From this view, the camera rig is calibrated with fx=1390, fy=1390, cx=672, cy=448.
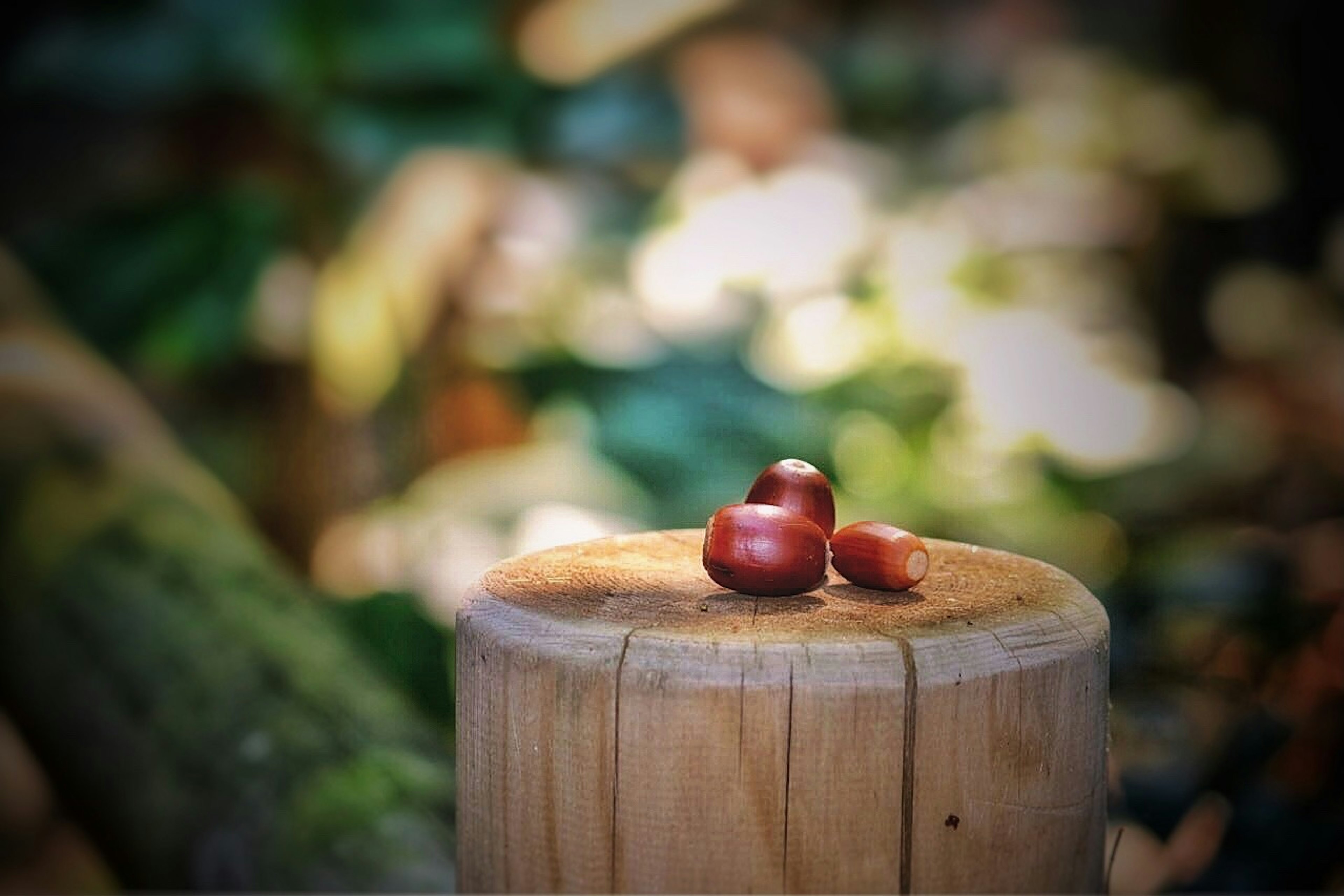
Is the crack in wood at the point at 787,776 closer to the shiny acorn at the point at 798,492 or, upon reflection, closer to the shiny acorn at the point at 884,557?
the shiny acorn at the point at 884,557

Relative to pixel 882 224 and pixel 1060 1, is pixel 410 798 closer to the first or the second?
pixel 882 224

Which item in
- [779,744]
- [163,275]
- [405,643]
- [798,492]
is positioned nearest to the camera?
[779,744]

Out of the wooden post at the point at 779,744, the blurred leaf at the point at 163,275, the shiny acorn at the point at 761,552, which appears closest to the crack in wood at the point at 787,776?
the wooden post at the point at 779,744

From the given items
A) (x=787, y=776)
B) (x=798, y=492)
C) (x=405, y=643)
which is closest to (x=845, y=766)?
(x=787, y=776)

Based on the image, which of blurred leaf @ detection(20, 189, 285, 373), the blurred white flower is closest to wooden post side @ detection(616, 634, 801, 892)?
the blurred white flower

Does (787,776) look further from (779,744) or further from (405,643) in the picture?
(405,643)
